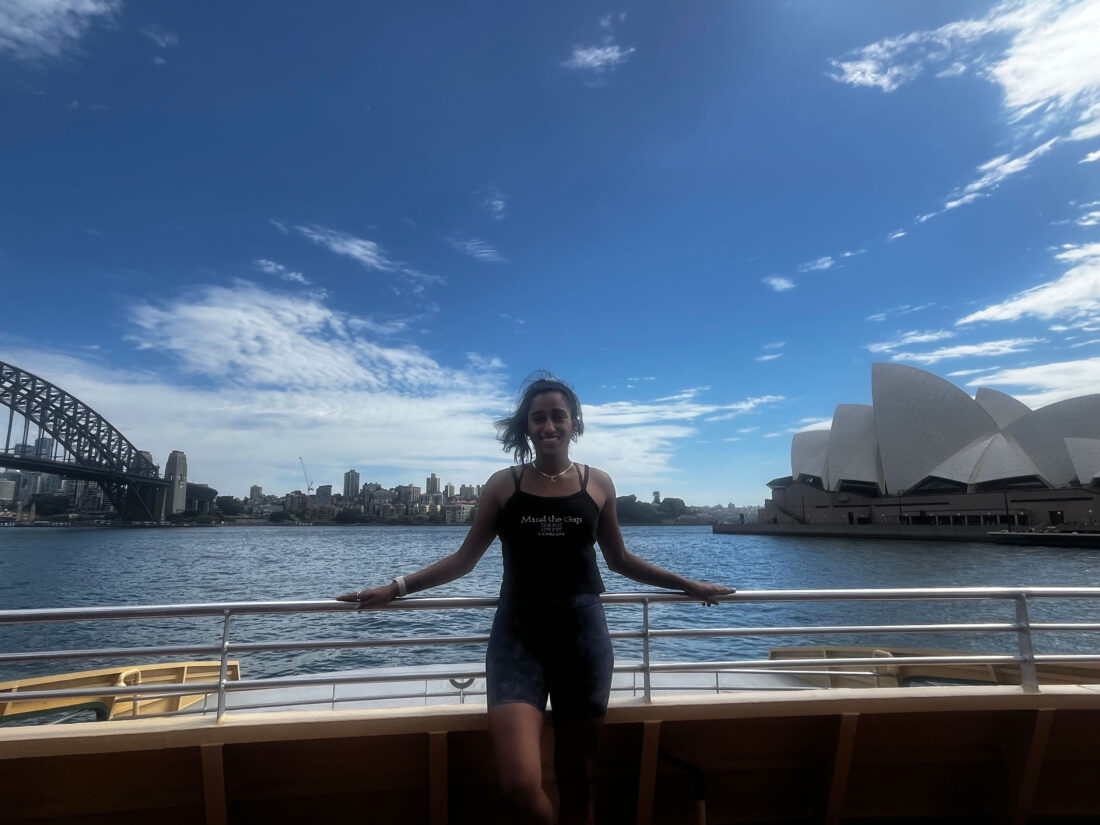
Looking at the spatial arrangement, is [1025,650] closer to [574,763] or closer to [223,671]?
[574,763]

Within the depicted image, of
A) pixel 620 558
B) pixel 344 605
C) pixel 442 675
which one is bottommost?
pixel 442 675

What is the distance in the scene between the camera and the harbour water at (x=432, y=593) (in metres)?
10.3

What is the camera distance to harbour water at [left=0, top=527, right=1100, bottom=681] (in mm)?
10320

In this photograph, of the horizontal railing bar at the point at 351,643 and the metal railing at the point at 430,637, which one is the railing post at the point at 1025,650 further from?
the horizontal railing bar at the point at 351,643

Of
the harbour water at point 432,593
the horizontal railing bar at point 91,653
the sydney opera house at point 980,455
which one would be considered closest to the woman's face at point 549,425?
the horizontal railing bar at point 91,653

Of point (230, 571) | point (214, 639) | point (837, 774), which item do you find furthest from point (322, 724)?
point (230, 571)

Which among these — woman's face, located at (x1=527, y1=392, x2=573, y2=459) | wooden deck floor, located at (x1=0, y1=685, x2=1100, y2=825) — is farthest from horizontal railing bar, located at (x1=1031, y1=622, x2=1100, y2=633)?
woman's face, located at (x1=527, y1=392, x2=573, y2=459)

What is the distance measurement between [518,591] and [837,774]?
1.31 m

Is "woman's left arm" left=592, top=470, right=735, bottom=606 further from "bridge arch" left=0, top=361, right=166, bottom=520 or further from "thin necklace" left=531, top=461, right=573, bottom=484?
"bridge arch" left=0, top=361, right=166, bottom=520

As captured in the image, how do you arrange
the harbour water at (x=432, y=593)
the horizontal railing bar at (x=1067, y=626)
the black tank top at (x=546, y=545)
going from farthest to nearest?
the harbour water at (x=432, y=593) < the horizontal railing bar at (x=1067, y=626) < the black tank top at (x=546, y=545)

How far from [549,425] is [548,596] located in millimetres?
486

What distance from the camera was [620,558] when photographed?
6.42ft

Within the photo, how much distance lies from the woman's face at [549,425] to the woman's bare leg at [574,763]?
2.42ft

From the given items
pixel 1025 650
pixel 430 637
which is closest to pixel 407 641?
pixel 430 637
